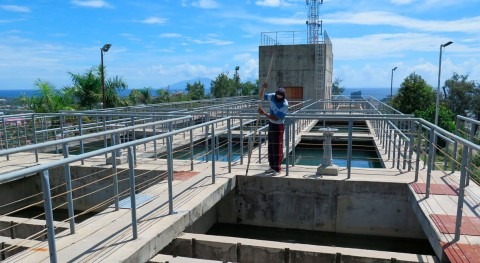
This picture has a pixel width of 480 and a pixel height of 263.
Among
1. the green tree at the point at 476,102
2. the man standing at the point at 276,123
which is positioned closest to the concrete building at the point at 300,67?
the man standing at the point at 276,123

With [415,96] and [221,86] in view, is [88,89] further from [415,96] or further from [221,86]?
[415,96]

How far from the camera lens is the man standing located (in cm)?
712

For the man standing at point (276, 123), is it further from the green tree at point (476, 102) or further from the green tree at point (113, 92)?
the green tree at point (476, 102)

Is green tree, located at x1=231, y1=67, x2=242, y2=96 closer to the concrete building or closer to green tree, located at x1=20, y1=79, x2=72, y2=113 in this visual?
the concrete building

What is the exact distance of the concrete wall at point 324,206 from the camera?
22.5 feet

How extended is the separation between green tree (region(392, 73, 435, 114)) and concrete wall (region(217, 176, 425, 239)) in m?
33.9

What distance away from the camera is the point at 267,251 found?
5.03 meters

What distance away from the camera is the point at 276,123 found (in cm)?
736

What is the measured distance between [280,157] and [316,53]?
25015mm

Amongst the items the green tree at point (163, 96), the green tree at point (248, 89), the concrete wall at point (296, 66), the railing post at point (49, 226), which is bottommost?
the railing post at point (49, 226)

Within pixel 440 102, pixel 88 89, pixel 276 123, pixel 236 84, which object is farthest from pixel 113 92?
pixel 440 102

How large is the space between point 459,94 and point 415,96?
30.2 metres

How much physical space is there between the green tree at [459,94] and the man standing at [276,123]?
63.4 meters

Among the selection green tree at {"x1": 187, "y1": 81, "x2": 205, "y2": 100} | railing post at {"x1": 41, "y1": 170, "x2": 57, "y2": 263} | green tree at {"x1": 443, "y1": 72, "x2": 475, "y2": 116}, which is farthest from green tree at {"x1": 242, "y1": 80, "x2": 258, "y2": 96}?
railing post at {"x1": 41, "y1": 170, "x2": 57, "y2": 263}
